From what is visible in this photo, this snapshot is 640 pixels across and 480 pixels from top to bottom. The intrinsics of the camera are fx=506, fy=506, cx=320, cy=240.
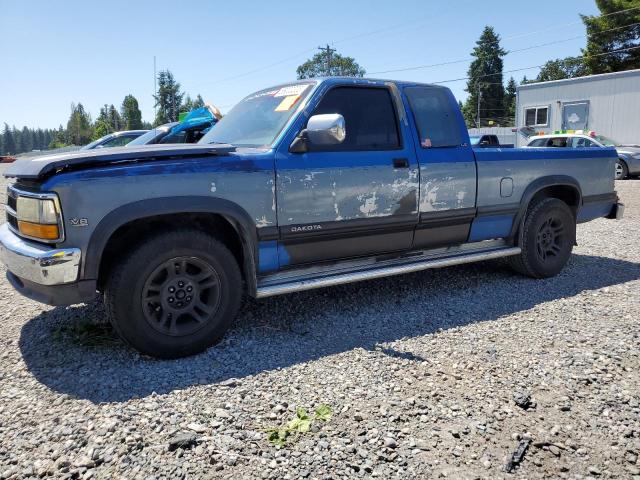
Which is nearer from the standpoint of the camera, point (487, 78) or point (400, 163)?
point (400, 163)

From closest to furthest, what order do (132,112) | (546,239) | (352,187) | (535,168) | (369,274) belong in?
(352,187) < (369,274) < (535,168) < (546,239) < (132,112)

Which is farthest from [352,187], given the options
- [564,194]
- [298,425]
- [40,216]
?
[564,194]

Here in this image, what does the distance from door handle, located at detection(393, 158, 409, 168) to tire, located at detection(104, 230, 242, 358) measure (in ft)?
5.02

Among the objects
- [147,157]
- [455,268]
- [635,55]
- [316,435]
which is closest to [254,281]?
[147,157]

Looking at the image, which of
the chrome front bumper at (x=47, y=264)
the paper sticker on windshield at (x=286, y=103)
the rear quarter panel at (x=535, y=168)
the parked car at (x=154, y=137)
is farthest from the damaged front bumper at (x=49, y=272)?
the parked car at (x=154, y=137)

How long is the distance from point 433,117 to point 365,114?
2.38ft

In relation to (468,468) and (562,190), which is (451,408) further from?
(562,190)

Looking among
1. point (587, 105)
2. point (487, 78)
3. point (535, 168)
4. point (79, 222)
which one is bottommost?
point (79, 222)

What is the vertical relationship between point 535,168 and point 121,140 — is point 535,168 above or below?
below

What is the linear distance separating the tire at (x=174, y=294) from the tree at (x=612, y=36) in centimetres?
4540

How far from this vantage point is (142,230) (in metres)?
3.40

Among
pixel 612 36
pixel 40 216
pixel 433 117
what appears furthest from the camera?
pixel 612 36

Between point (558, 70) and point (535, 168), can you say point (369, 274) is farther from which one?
point (558, 70)

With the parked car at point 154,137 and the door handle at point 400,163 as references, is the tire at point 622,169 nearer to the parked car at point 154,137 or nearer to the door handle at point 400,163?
the parked car at point 154,137
